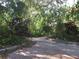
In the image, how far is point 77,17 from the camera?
16.6 meters

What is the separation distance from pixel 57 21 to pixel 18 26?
416 cm

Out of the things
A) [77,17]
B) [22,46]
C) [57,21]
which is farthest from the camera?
[77,17]

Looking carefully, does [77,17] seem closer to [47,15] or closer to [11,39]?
[47,15]

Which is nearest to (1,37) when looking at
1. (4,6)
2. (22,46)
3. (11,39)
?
(11,39)

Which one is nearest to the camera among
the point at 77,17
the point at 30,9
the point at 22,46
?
the point at 22,46

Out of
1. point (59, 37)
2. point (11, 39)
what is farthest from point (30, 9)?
point (59, 37)

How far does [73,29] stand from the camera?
683 inches

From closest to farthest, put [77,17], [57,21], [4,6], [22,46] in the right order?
1. [4,6]
2. [22,46]
3. [57,21]
4. [77,17]

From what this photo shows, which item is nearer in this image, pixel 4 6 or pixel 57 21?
pixel 4 6

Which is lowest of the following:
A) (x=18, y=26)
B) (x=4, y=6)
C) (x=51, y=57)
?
(x=51, y=57)

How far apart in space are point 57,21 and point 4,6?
16.4ft

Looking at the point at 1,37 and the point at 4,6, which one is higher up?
the point at 4,6

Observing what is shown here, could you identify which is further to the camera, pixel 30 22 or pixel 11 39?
pixel 30 22

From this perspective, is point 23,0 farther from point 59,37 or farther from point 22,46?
point 59,37
